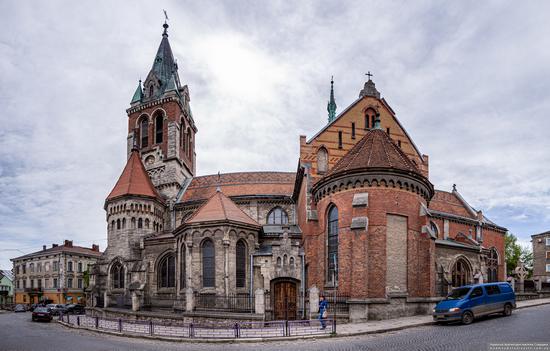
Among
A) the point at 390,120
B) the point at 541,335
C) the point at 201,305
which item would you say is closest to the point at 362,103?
the point at 390,120

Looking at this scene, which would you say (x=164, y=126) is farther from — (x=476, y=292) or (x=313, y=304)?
(x=476, y=292)

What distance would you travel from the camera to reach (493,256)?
43.2m

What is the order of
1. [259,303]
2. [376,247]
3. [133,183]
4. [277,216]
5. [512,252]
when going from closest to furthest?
[376,247], [259,303], [277,216], [133,183], [512,252]

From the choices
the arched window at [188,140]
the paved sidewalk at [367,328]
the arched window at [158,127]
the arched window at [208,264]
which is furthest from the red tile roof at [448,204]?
the arched window at [158,127]

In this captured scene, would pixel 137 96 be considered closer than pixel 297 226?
No

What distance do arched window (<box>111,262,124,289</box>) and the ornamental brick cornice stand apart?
2012 cm

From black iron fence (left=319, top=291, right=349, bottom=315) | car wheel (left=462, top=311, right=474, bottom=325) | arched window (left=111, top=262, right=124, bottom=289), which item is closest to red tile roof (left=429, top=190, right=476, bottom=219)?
black iron fence (left=319, top=291, right=349, bottom=315)

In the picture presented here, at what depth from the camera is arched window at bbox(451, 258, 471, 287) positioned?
31.9 m

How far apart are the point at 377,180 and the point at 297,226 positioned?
12.8 meters

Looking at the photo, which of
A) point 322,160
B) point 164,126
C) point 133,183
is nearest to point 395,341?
point 322,160

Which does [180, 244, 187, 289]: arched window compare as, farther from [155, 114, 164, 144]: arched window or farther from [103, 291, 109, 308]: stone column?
[155, 114, 164, 144]: arched window

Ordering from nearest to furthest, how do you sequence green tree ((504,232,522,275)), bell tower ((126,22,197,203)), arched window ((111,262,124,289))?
arched window ((111,262,124,289)) < bell tower ((126,22,197,203)) < green tree ((504,232,522,275))

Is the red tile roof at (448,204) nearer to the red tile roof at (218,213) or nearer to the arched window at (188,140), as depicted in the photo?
the red tile roof at (218,213)

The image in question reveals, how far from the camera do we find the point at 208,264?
97.8ft
